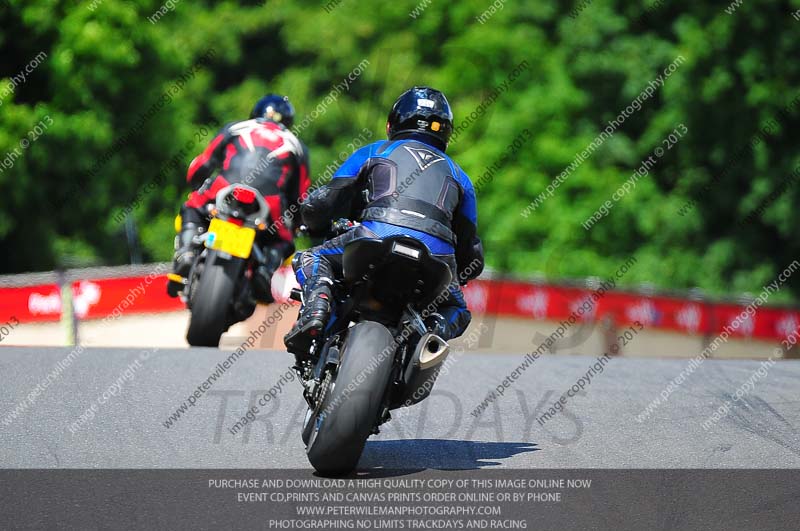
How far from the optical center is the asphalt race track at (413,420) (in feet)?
22.9

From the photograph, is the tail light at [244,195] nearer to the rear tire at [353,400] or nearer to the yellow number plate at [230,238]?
the yellow number plate at [230,238]

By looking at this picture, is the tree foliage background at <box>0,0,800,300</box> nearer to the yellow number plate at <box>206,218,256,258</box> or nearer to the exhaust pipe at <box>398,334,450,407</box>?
the yellow number plate at <box>206,218,256,258</box>

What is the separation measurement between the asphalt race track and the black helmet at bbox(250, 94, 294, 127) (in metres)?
2.20

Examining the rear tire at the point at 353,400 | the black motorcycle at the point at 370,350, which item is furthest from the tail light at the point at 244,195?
the rear tire at the point at 353,400

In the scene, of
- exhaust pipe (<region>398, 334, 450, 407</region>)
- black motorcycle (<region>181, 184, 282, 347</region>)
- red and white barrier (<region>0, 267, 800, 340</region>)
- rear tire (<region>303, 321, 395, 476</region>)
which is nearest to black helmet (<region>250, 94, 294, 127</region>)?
black motorcycle (<region>181, 184, 282, 347</region>)

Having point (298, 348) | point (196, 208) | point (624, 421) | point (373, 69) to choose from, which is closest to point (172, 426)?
point (298, 348)

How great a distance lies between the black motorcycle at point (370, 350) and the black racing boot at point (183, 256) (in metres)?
4.97

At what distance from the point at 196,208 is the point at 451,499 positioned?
6.48 m

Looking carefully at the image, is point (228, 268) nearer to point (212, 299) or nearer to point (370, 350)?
point (212, 299)

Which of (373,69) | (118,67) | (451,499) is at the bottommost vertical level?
(373,69)

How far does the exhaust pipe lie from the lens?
20.9 feet

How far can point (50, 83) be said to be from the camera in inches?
1014

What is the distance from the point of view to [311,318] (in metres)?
6.53

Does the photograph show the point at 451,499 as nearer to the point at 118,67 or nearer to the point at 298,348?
the point at 298,348
